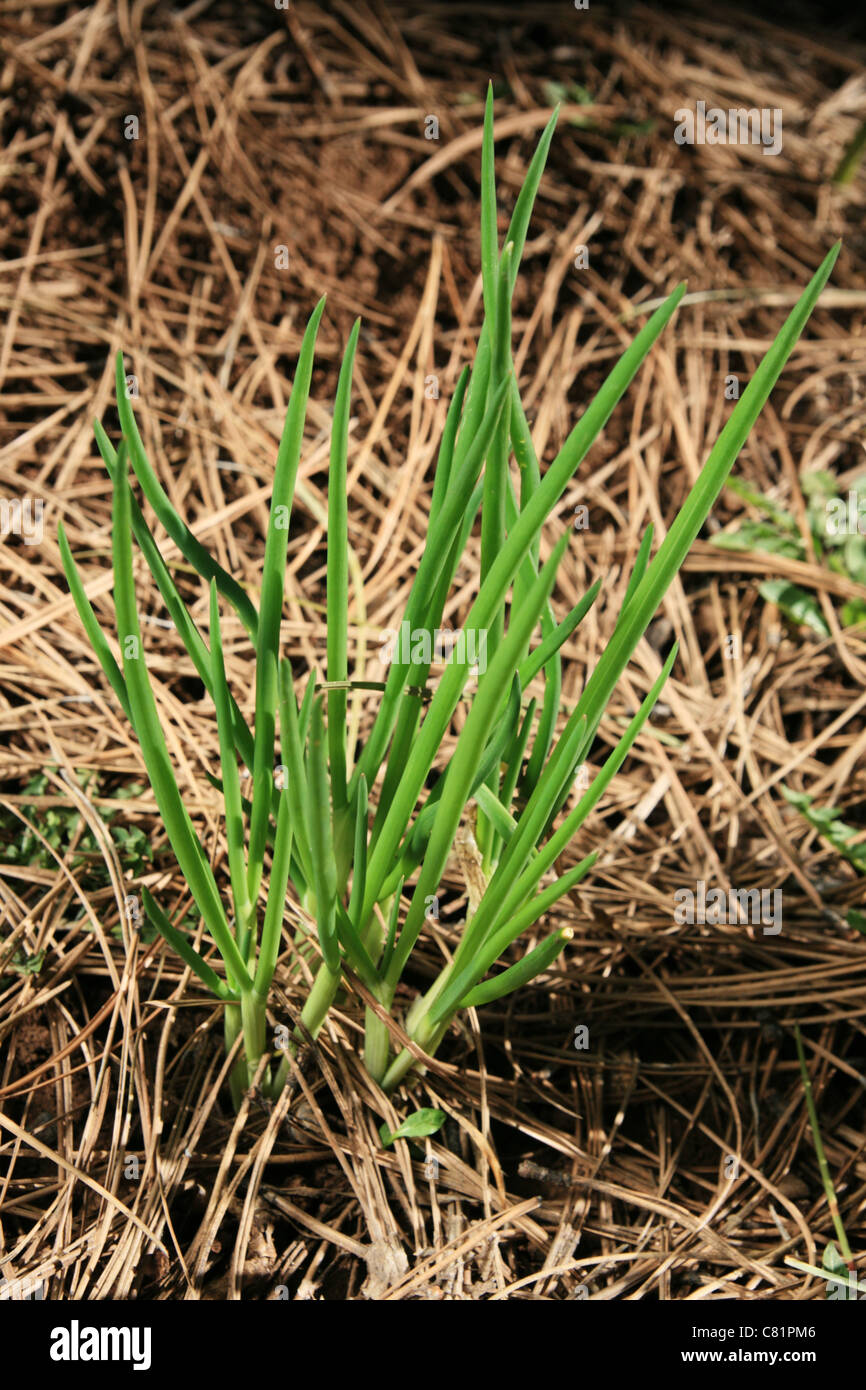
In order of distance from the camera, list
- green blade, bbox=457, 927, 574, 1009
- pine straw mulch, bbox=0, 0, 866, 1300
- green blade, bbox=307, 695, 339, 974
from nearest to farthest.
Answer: green blade, bbox=307, 695, 339, 974 → green blade, bbox=457, 927, 574, 1009 → pine straw mulch, bbox=0, 0, 866, 1300

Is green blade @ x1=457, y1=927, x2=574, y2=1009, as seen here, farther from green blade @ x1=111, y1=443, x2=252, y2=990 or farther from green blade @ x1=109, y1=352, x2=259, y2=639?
green blade @ x1=109, y1=352, x2=259, y2=639

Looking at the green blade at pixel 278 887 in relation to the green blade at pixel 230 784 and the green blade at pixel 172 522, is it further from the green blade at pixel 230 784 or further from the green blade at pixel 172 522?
the green blade at pixel 172 522

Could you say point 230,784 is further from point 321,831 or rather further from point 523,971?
point 523,971

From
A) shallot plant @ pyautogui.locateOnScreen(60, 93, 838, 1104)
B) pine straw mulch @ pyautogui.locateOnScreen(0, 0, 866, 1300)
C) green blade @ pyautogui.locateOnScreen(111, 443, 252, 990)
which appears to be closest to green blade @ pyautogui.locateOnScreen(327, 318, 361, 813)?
shallot plant @ pyautogui.locateOnScreen(60, 93, 838, 1104)

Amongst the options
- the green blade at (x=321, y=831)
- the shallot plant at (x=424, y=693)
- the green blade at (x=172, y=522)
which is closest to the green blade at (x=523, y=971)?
the shallot plant at (x=424, y=693)

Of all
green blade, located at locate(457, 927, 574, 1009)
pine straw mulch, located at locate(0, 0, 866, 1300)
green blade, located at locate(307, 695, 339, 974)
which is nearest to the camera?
green blade, located at locate(307, 695, 339, 974)

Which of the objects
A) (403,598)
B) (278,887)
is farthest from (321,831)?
(403,598)

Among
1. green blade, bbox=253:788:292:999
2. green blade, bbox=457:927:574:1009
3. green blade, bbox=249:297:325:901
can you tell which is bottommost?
green blade, bbox=457:927:574:1009
